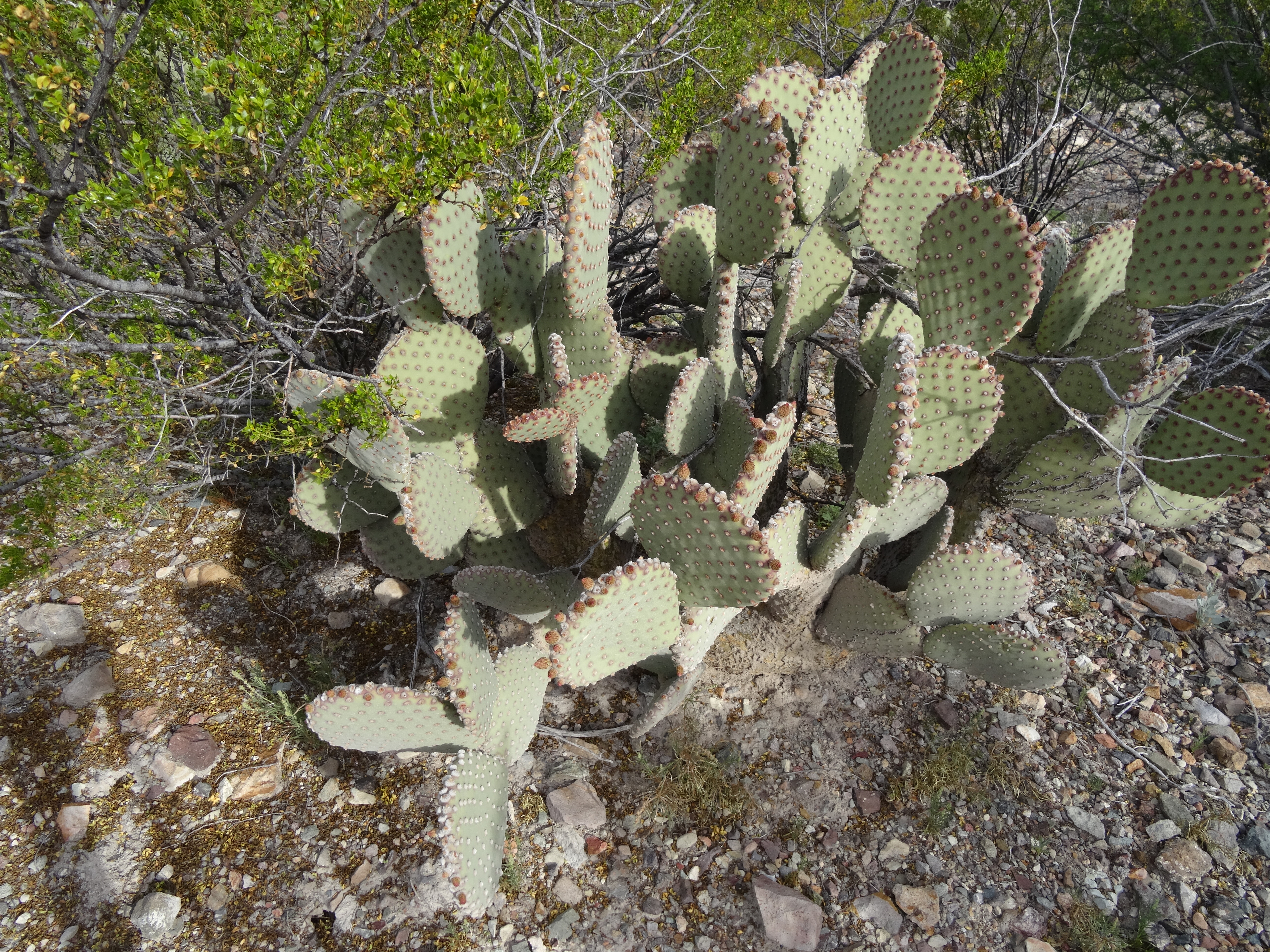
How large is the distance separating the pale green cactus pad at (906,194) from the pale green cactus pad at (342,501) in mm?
1810

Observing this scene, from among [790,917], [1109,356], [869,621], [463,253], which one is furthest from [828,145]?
A: [790,917]

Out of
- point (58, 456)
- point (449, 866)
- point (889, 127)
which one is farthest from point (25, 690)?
point (889, 127)

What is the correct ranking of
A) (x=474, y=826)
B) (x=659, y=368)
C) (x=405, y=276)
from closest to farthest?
(x=474, y=826) → (x=405, y=276) → (x=659, y=368)

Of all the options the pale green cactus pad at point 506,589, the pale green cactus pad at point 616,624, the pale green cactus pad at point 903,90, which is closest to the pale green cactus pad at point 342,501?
the pale green cactus pad at point 506,589

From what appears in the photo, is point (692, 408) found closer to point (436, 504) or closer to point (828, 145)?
point (436, 504)

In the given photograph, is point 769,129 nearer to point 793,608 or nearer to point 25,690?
point 793,608

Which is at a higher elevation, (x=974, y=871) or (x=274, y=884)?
(x=974, y=871)

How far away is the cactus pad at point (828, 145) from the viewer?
2.21 meters

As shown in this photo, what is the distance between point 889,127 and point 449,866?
2.68 meters

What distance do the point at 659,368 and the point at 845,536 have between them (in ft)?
2.71

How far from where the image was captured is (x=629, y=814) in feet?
7.35

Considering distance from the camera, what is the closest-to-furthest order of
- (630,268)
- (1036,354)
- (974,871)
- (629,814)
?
(974,871), (629,814), (1036,354), (630,268)

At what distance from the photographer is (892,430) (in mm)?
1688

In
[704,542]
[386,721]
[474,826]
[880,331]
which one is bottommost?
[474,826]
